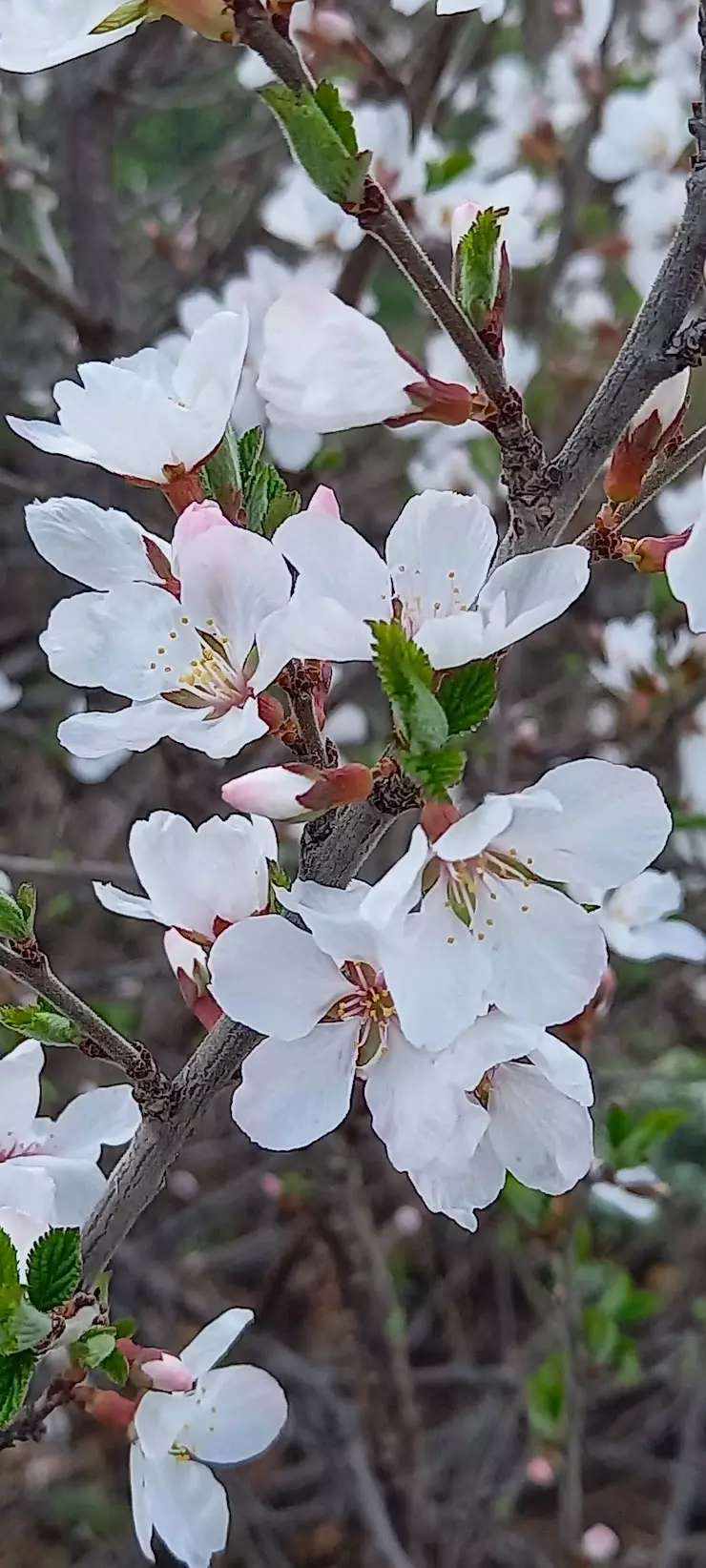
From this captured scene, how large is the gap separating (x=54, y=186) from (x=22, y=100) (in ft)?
1.89

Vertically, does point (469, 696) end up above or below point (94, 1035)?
above

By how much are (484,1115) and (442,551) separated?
31cm

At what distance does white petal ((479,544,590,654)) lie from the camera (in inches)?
24.4

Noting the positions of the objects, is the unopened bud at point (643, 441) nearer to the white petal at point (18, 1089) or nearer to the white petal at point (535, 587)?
the white petal at point (535, 587)

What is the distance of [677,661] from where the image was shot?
1.90 meters

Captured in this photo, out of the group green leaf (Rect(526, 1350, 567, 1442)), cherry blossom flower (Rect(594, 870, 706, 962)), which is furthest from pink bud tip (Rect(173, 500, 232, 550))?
green leaf (Rect(526, 1350, 567, 1442))

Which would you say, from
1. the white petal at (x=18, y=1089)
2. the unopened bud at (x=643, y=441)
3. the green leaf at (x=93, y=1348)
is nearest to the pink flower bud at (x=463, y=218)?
the unopened bud at (x=643, y=441)

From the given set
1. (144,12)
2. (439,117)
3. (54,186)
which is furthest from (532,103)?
(144,12)

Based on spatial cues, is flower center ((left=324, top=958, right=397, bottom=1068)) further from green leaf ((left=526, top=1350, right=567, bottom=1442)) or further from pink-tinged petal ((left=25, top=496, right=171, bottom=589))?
green leaf ((left=526, top=1350, right=567, bottom=1442))

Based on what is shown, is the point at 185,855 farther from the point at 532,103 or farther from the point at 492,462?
the point at 532,103

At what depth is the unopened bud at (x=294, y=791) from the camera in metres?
0.67

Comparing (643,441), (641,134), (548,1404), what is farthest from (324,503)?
(641,134)

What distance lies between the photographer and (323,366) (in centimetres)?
69

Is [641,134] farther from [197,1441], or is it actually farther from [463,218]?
[197,1441]
